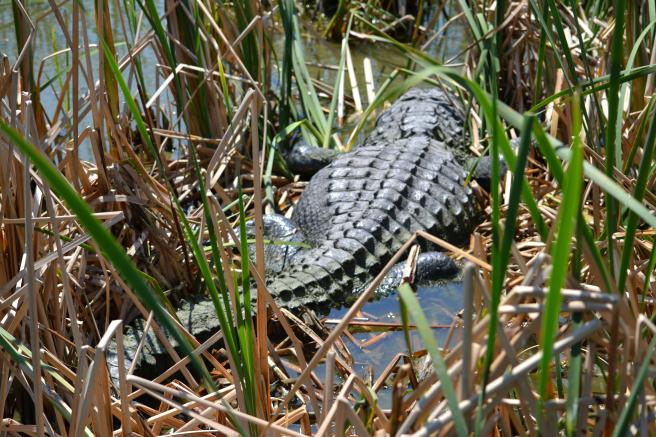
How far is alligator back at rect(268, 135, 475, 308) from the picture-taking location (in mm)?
3274

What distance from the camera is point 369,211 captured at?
12.0 ft

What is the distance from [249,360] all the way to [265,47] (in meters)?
2.88

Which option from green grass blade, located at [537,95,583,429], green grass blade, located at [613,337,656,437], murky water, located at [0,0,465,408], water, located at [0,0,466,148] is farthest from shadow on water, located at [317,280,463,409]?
water, located at [0,0,466,148]

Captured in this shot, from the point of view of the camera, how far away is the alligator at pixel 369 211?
3.30 meters

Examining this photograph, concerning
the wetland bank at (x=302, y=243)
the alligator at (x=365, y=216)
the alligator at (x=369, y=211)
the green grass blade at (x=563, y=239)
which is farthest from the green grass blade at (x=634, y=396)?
the alligator at (x=369, y=211)

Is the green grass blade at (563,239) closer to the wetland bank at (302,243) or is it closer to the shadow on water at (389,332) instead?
the wetland bank at (302,243)

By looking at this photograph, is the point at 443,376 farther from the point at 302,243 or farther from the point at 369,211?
the point at 369,211

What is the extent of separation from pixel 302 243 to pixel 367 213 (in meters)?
0.64

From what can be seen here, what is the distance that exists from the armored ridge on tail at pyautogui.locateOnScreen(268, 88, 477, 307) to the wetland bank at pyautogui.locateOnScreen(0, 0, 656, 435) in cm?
11

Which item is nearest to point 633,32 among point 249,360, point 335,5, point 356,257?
point 356,257

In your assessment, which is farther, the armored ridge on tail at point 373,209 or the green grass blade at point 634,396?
the armored ridge on tail at point 373,209

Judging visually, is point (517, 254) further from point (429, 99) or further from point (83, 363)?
point (429, 99)

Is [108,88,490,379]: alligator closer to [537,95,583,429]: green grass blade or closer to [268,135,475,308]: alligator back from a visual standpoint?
[268,135,475,308]: alligator back

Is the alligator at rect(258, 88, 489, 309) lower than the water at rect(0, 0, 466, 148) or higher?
lower
